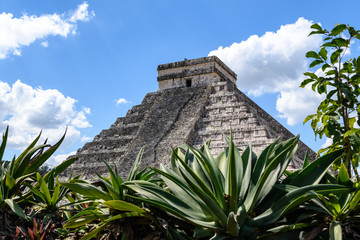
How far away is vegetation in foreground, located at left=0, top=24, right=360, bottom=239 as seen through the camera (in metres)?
2.29

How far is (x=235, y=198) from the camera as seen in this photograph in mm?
2314

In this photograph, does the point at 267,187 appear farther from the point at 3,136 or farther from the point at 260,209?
the point at 3,136

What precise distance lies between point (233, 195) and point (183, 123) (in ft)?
29.1

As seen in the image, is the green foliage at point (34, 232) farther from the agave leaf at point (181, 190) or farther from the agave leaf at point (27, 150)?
the agave leaf at point (181, 190)

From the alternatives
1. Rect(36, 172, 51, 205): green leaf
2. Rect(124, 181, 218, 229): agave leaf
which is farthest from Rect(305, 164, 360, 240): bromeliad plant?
Rect(36, 172, 51, 205): green leaf

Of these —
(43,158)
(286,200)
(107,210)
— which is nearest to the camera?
(286,200)

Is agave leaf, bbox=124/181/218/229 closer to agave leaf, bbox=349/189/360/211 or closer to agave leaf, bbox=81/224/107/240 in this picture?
agave leaf, bbox=81/224/107/240

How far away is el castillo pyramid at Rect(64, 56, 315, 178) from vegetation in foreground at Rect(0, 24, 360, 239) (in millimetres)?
6162

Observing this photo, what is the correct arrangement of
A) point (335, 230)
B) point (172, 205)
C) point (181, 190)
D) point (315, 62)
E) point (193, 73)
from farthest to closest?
point (193, 73), point (315, 62), point (181, 190), point (172, 205), point (335, 230)

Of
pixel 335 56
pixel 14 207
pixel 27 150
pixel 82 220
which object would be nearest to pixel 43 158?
pixel 27 150

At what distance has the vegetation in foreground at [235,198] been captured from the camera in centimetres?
229

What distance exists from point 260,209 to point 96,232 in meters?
1.07

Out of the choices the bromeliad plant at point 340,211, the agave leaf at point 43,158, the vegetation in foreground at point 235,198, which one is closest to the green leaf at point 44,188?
the vegetation in foreground at point 235,198

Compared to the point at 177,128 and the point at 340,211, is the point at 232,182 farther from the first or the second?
the point at 177,128
